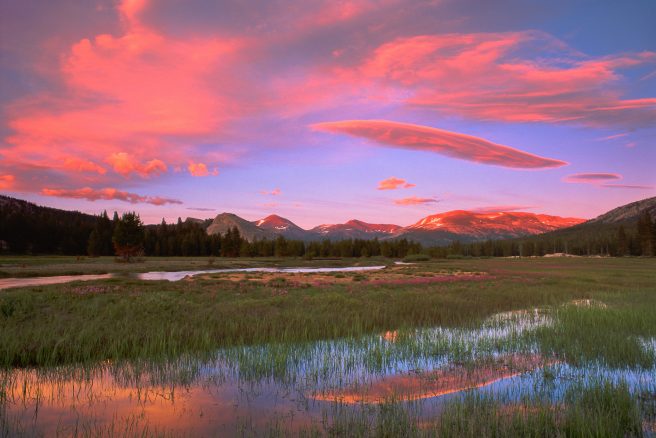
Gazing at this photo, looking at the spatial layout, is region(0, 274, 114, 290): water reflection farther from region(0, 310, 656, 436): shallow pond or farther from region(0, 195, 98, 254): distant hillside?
region(0, 195, 98, 254): distant hillside

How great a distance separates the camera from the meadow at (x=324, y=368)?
26.0 feet

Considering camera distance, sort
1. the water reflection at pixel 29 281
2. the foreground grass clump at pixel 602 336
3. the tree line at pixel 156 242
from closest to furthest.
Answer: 1. the foreground grass clump at pixel 602 336
2. the water reflection at pixel 29 281
3. the tree line at pixel 156 242

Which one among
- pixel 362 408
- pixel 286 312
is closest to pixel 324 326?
pixel 286 312

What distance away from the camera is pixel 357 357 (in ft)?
43.5

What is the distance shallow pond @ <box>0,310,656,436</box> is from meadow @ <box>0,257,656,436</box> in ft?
0.17

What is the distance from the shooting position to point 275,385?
10523mm

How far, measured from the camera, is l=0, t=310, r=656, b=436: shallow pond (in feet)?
26.9

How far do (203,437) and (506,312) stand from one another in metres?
20.9

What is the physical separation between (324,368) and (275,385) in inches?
73.5

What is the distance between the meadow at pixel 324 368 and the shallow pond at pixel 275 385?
0.05 metres

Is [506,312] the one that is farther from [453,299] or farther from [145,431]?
[145,431]

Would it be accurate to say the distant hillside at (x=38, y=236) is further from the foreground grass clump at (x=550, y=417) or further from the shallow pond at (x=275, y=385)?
the foreground grass clump at (x=550, y=417)

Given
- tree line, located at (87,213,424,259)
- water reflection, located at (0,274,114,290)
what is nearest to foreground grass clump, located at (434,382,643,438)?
water reflection, located at (0,274,114,290)

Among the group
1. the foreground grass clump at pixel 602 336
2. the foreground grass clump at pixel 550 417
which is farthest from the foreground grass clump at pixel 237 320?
the foreground grass clump at pixel 550 417
